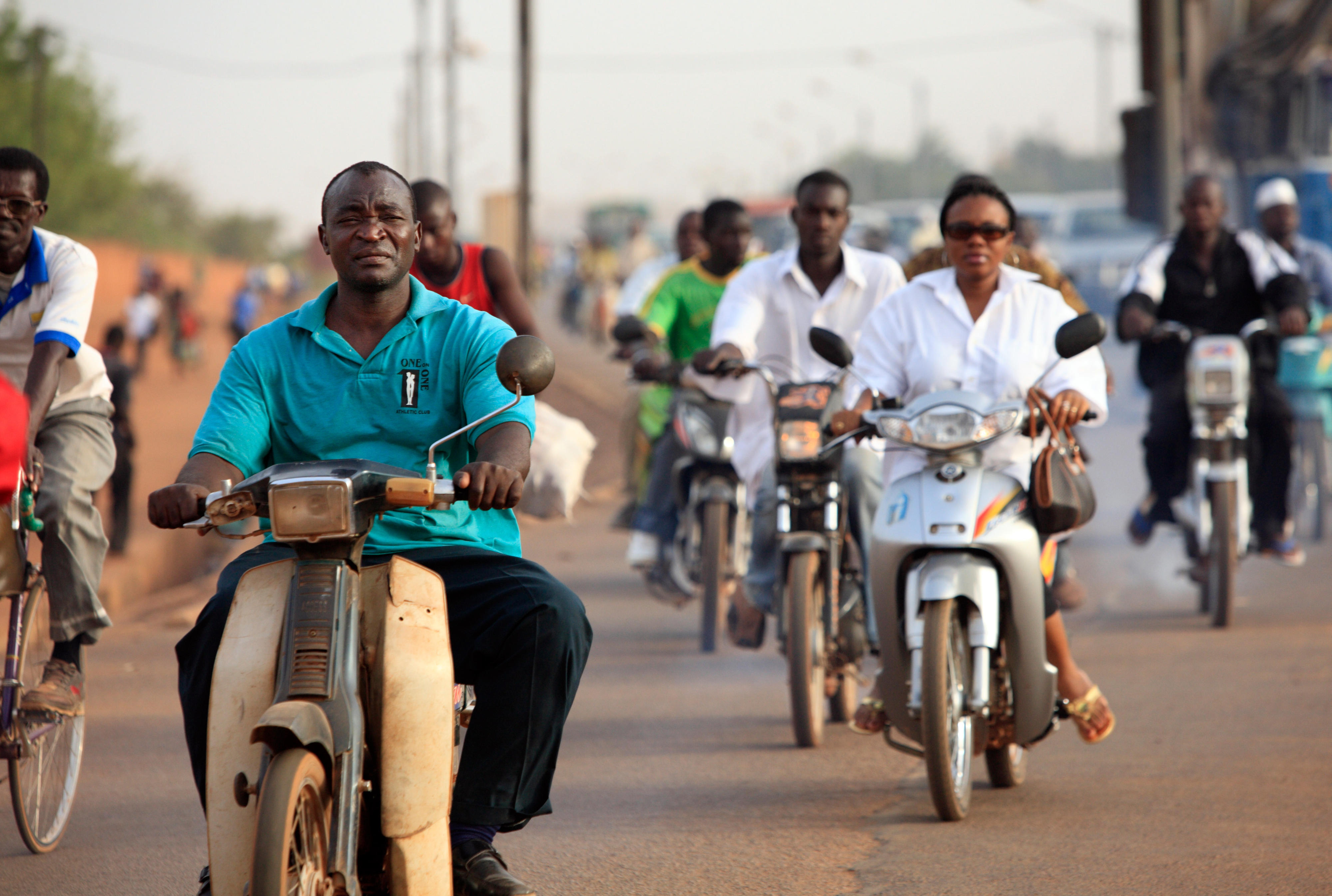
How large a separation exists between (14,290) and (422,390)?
205 centimetres

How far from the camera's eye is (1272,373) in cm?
923

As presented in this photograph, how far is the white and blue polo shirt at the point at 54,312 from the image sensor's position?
5.28 metres

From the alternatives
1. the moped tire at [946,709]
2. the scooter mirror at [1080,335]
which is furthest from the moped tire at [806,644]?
the scooter mirror at [1080,335]

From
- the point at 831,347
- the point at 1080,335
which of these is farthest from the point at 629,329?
the point at 1080,335

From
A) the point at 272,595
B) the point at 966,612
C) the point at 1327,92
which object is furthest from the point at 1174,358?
the point at 1327,92

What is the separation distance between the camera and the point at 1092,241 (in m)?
32.9

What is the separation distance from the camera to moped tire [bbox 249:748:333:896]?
120 inches

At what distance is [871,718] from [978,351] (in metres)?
1.21

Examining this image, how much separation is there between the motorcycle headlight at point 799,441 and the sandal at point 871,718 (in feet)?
4.24

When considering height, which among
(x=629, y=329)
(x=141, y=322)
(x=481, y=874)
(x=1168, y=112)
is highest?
(x=141, y=322)

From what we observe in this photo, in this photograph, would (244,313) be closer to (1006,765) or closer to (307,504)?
(1006,765)

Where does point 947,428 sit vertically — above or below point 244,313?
below

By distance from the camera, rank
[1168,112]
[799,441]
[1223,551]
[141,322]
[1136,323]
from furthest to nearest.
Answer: [141,322]
[1168,112]
[1136,323]
[1223,551]
[799,441]

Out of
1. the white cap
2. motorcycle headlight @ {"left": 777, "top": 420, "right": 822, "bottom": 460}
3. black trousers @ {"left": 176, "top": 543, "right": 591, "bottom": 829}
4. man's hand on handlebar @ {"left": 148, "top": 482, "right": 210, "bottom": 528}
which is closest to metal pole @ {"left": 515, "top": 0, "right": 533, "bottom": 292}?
the white cap
